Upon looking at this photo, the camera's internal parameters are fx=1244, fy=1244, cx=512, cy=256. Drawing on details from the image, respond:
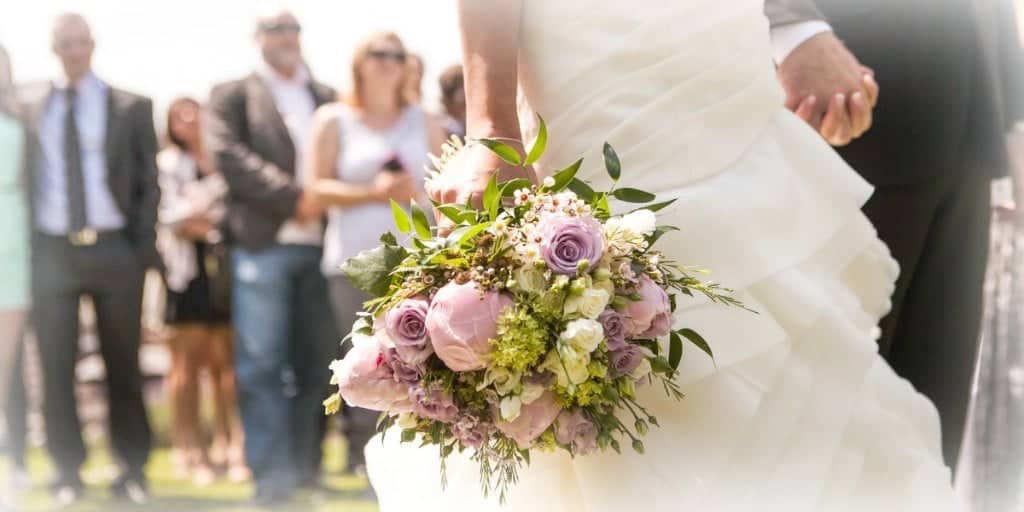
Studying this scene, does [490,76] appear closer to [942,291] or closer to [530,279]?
[530,279]


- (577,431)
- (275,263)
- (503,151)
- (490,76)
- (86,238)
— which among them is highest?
(490,76)

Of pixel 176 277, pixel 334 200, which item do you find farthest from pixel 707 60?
pixel 176 277

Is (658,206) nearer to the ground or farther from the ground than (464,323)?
farther from the ground

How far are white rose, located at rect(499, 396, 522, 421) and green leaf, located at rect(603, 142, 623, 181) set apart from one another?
39 centimetres

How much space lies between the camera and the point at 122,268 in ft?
19.4

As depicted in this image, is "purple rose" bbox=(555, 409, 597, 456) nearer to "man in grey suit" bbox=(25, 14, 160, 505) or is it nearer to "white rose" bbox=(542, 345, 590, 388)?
"white rose" bbox=(542, 345, 590, 388)

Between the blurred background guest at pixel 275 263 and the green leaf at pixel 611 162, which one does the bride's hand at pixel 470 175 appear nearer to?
the green leaf at pixel 611 162

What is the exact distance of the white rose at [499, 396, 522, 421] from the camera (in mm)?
1839

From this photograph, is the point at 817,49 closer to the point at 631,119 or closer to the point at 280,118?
the point at 631,119

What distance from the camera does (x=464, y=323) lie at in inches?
71.8

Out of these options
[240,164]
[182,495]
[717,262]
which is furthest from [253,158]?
[717,262]

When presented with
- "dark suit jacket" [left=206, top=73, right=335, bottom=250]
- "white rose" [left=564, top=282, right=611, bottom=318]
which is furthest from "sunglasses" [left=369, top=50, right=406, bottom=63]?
"white rose" [left=564, top=282, right=611, bottom=318]

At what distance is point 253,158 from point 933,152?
144 inches

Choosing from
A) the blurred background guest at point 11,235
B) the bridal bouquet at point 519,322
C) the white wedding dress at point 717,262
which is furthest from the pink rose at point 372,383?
the blurred background guest at point 11,235
